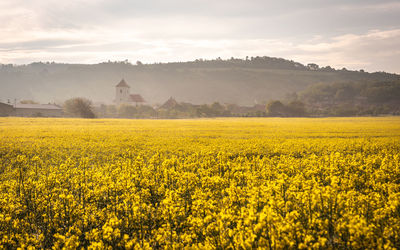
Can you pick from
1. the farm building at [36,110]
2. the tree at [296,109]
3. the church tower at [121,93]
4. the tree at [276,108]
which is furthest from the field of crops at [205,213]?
the church tower at [121,93]

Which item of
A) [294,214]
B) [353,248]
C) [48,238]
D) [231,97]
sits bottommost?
[48,238]

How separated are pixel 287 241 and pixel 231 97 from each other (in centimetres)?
18148

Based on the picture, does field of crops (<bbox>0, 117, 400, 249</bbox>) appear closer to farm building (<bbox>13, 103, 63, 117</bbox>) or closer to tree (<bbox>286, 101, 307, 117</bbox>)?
farm building (<bbox>13, 103, 63, 117</bbox>)

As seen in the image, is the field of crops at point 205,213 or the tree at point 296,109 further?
the tree at point 296,109

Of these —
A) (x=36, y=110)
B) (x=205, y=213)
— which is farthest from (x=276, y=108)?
(x=205, y=213)

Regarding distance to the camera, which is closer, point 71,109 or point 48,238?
point 48,238

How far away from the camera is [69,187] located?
28.7ft

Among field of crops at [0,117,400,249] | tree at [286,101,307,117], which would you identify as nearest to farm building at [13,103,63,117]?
tree at [286,101,307,117]

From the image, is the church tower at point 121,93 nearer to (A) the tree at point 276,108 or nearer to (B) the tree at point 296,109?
(A) the tree at point 276,108

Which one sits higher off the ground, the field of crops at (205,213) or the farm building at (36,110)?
the farm building at (36,110)

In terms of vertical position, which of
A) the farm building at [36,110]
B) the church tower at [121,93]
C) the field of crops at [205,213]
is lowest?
the field of crops at [205,213]

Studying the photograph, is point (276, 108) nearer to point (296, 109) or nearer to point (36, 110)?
point (296, 109)

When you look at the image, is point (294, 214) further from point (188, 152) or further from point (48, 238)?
point (188, 152)

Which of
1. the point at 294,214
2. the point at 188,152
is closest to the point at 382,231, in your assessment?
the point at 294,214
